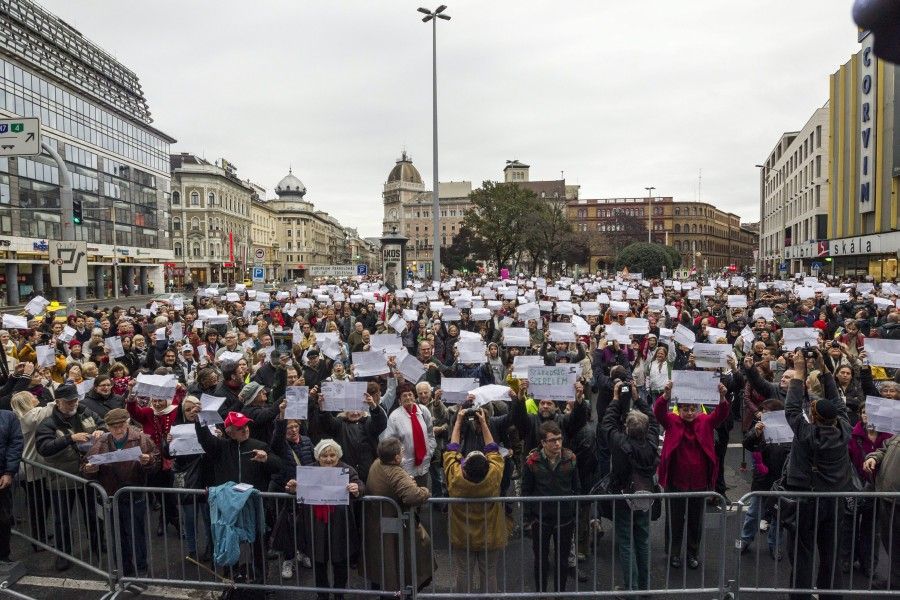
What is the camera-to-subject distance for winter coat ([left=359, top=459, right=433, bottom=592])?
195 inches

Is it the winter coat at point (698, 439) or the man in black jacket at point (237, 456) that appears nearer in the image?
the man in black jacket at point (237, 456)

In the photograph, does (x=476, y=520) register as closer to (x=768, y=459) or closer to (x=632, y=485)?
(x=632, y=485)

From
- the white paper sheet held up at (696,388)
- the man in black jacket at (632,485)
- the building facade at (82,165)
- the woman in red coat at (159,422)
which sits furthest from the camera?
the building facade at (82,165)

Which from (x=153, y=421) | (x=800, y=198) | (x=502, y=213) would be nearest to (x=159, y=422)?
(x=153, y=421)

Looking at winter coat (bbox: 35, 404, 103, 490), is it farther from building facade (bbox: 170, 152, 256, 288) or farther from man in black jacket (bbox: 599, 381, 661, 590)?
building facade (bbox: 170, 152, 256, 288)

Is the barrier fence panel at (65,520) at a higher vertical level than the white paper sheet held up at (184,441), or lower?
lower

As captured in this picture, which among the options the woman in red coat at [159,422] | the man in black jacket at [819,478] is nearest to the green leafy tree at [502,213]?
the woman in red coat at [159,422]

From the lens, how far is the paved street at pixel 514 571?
18.3ft

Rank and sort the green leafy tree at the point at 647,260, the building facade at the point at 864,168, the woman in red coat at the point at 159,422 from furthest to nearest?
the green leafy tree at the point at 647,260
the building facade at the point at 864,168
the woman in red coat at the point at 159,422

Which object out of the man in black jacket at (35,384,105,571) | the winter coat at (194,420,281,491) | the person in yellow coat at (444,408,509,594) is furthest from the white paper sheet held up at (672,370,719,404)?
the man in black jacket at (35,384,105,571)

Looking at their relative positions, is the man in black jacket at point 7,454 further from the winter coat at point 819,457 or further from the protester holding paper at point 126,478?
the winter coat at point 819,457

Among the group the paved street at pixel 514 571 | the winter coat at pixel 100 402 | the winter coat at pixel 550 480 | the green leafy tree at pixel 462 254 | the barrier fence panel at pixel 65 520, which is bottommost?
the paved street at pixel 514 571

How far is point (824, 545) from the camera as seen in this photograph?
525 cm

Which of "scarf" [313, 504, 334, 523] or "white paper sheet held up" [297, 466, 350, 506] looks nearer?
"white paper sheet held up" [297, 466, 350, 506]
